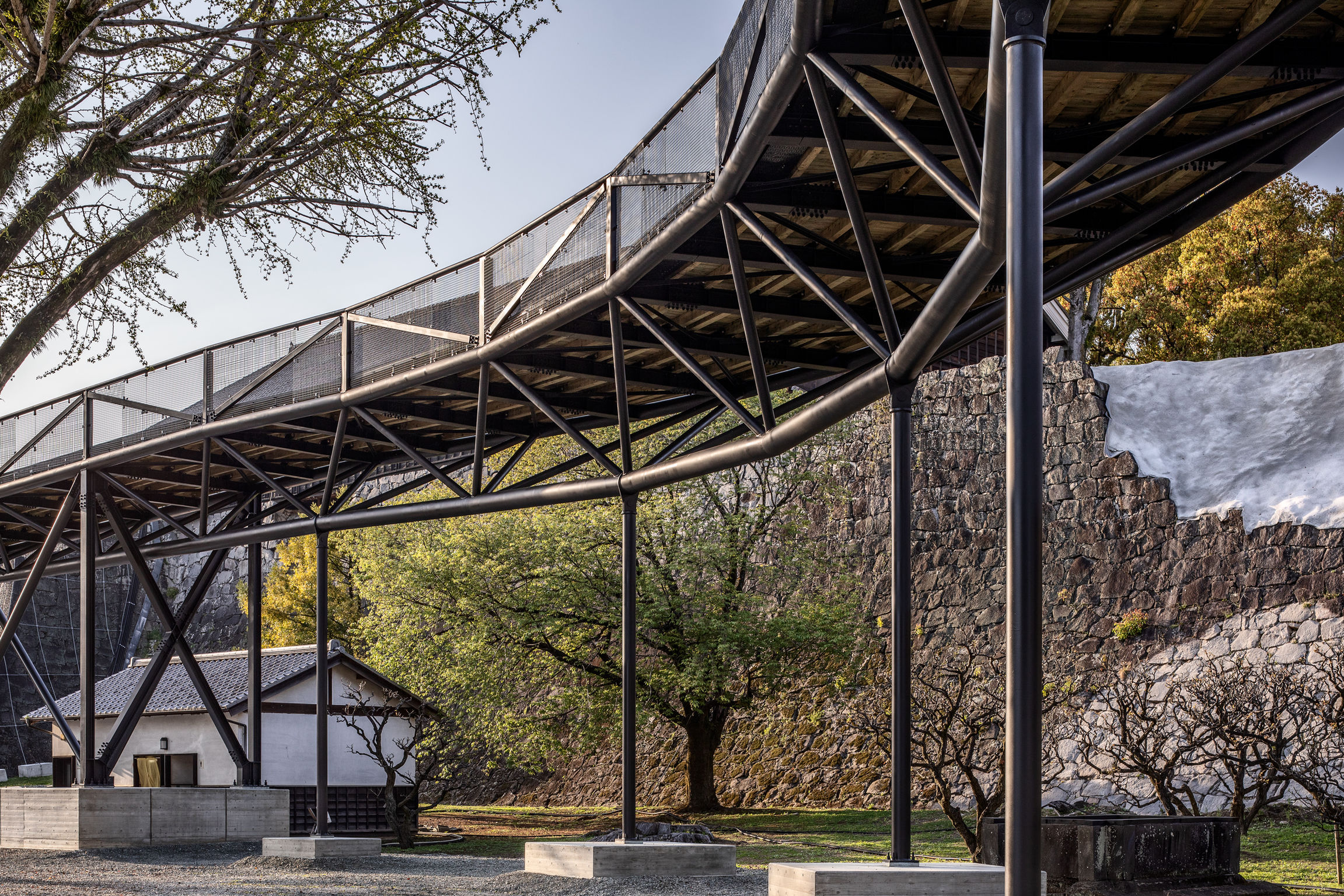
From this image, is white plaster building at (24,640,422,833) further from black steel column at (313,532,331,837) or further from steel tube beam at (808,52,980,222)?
steel tube beam at (808,52,980,222)

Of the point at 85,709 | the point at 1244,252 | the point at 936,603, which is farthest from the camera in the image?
the point at 1244,252

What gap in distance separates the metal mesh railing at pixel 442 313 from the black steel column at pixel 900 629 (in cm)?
208

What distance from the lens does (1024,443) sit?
402 cm

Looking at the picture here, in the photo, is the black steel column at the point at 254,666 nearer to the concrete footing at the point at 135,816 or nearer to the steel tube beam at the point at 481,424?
the concrete footing at the point at 135,816

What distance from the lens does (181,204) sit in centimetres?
1000

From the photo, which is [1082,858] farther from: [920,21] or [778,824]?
[778,824]

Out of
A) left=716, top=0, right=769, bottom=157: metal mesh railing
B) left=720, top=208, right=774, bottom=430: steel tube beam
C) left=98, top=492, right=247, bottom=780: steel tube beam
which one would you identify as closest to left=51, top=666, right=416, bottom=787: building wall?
left=98, top=492, right=247, bottom=780: steel tube beam

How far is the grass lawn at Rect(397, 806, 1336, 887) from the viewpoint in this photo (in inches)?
580

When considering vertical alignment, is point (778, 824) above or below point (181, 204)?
below

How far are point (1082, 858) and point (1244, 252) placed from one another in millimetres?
25318

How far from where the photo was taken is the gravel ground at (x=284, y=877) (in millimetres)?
11102

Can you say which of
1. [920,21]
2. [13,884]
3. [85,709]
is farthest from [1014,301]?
[85,709]

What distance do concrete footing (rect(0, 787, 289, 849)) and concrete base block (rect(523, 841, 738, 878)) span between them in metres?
7.88

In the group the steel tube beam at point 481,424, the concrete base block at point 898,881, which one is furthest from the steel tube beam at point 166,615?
the concrete base block at point 898,881
